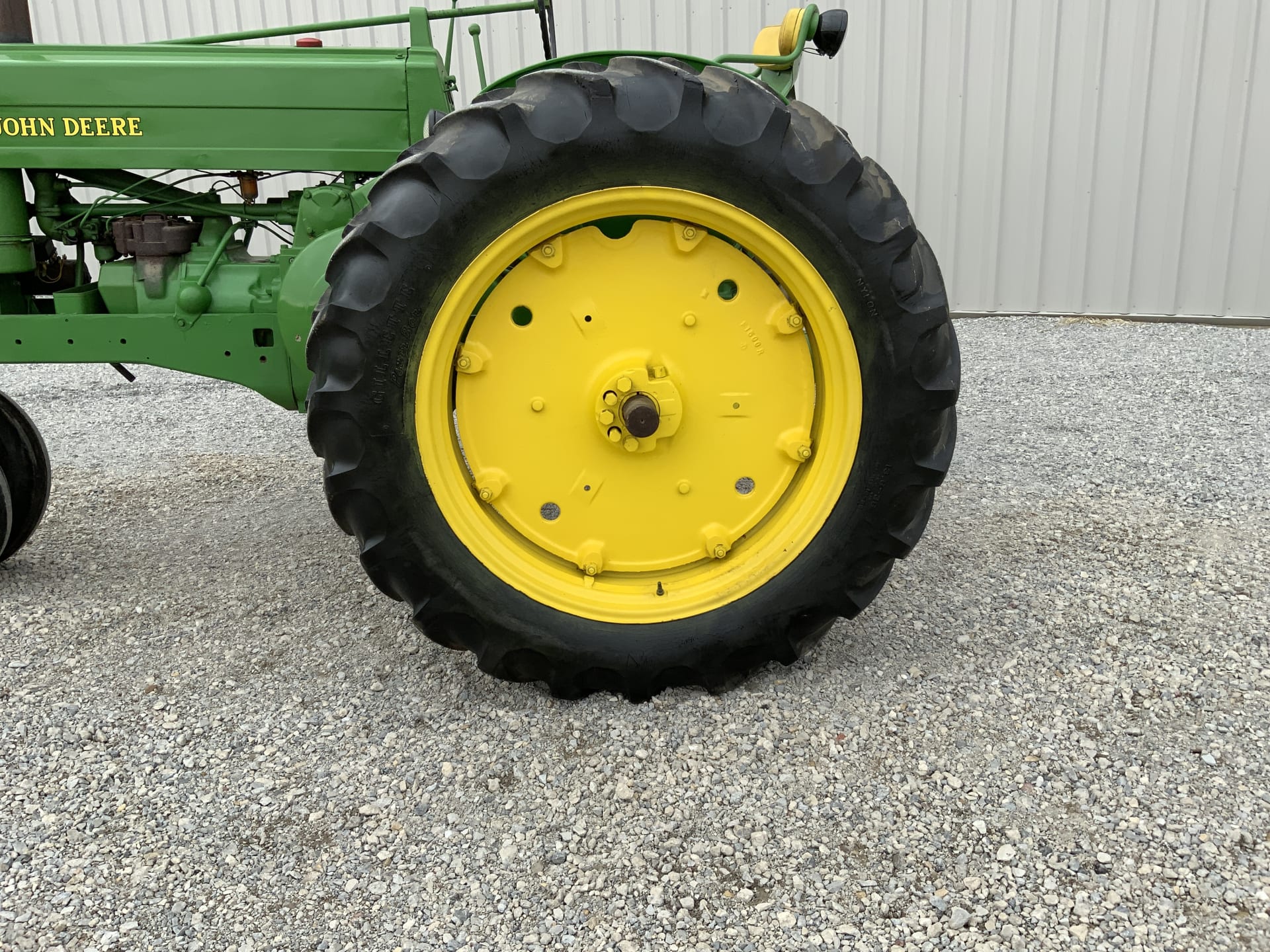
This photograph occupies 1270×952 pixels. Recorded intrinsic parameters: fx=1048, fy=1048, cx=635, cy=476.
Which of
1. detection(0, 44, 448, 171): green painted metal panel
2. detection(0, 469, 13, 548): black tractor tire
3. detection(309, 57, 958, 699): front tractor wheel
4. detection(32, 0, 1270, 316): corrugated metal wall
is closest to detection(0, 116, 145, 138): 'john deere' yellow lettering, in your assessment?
detection(0, 44, 448, 171): green painted metal panel

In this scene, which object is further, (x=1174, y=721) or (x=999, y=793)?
(x=1174, y=721)

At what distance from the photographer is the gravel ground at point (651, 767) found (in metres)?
1.54

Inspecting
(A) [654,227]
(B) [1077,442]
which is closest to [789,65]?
(A) [654,227]

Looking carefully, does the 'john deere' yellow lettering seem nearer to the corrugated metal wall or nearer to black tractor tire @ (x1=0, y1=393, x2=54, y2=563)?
black tractor tire @ (x1=0, y1=393, x2=54, y2=563)

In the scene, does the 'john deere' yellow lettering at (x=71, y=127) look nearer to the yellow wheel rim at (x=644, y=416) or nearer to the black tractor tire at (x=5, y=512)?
the black tractor tire at (x=5, y=512)

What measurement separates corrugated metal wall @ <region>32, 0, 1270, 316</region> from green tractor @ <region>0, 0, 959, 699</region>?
150 inches

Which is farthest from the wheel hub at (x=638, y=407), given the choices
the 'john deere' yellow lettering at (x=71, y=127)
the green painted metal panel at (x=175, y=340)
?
the 'john deere' yellow lettering at (x=71, y=127)

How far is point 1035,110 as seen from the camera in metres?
5.93

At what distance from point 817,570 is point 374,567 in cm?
84

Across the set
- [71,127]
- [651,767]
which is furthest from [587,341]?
[71,127]

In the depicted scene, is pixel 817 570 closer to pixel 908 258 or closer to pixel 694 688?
pixel 694 688

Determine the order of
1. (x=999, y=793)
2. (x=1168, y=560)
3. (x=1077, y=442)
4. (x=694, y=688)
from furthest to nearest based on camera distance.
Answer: (x=1077, y=442) < (x=1168, y=560) < (x=694, y=688) < (x=999, y=793)

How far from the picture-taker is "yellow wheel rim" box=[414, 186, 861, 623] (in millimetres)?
1986

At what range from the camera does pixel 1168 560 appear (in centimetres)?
279
